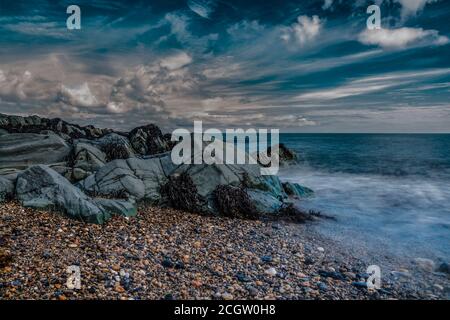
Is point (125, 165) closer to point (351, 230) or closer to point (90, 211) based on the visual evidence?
point (90, 211)

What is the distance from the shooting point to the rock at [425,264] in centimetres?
785

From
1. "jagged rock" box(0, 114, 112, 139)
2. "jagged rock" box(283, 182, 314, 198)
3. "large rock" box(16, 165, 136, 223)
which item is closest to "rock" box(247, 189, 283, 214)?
"jagged rock" box(283, 182, 314, 198)

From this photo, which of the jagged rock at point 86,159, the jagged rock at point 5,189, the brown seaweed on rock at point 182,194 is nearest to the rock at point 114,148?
the jagged rock at point 86,159

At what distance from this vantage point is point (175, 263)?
6793mm

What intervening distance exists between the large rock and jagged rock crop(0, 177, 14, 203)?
0.23 m

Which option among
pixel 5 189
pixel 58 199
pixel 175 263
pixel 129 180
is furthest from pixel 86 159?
pixel 175 263

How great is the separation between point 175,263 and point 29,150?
11.5m

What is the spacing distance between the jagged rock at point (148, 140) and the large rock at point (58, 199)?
10.5 m

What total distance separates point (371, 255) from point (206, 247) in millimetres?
4356

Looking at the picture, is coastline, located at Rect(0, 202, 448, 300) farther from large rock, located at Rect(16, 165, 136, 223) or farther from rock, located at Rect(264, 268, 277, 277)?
large rock, located at Rect(16, 165, 136, 223)

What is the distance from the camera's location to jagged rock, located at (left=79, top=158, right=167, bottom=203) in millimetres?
10586

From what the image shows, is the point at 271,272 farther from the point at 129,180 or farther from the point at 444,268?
the point at 129,180
